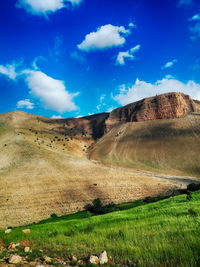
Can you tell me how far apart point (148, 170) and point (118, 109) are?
91445 millimetres

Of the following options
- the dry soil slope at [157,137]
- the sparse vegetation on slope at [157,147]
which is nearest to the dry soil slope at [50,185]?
the sparse vegetation on slope at [157,147]

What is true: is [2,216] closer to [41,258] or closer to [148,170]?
[41,258]

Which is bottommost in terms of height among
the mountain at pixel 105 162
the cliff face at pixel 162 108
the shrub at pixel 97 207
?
the shrub at pixel 97 207

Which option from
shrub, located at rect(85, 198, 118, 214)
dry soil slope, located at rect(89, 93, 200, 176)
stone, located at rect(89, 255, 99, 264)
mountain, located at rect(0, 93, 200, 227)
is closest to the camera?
stone, located at rect(89, 255, 99, 264)

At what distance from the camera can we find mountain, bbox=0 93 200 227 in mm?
39156

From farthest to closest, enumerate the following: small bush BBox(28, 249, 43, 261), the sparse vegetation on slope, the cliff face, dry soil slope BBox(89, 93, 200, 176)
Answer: the cliff face < dry soil slope BBox(89, 93, 200, 176) < the sparse vegetation on slope < small bush BBox(28, 249, 43, 261)

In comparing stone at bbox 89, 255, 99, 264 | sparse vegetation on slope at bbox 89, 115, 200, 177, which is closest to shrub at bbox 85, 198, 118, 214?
stone at bbox 89, 255, 99, 264

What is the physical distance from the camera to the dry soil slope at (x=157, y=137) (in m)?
77.2

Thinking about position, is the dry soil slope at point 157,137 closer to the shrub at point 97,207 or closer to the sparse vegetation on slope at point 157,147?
the sparse vegetation on slope at point 157,147

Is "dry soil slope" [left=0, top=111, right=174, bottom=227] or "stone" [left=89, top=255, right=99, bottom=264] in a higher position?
"stone" [left=89, top=255, right=99, bottom=264]

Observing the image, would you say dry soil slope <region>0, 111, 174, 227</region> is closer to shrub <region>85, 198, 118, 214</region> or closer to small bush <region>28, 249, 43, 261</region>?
shrub <region>85, 198, 118, 214</region>

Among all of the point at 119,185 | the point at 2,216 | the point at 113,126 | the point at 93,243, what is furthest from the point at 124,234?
the point at 113,126

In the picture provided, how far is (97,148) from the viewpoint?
112312 millimetres

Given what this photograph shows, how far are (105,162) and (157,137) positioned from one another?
3694cm
